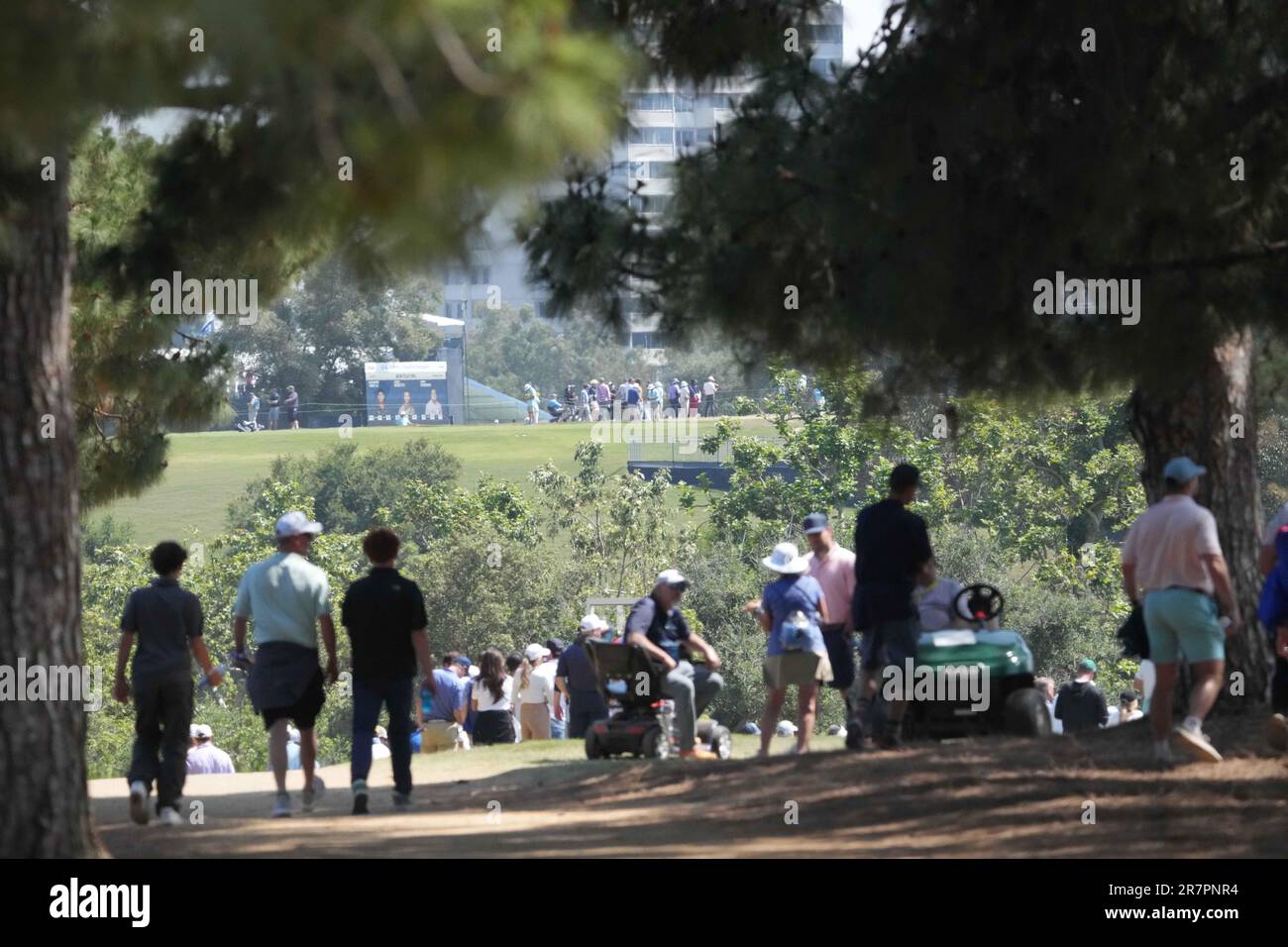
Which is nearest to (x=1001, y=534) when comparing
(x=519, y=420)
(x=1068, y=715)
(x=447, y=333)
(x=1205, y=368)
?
(x=1068, y=715)

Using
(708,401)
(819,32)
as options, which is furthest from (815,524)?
(708,401)

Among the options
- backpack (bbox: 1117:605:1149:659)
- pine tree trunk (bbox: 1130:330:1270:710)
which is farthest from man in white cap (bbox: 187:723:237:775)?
pine tree trunk (bbox: 1130:330:1270:710)

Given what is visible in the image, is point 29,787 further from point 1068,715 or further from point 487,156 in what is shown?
point 1068,715

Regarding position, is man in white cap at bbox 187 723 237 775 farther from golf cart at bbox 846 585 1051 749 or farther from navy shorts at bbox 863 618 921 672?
navy shorts at bbox 863 618 921 672

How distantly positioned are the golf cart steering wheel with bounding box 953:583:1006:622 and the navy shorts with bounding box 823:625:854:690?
31.9 inches

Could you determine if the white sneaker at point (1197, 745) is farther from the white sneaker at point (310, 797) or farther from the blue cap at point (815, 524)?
the white sneaker at point (310, 797)

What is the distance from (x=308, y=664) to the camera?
398 inches

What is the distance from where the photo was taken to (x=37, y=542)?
A: 7066mm

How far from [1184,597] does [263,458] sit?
115m

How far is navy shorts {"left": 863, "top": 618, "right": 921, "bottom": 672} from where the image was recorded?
1061 centimetres

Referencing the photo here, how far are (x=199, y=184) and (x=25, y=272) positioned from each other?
1.39 m

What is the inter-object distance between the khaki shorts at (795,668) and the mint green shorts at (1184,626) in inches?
112

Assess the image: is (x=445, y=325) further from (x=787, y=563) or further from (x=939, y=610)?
(x=939, y=610)
